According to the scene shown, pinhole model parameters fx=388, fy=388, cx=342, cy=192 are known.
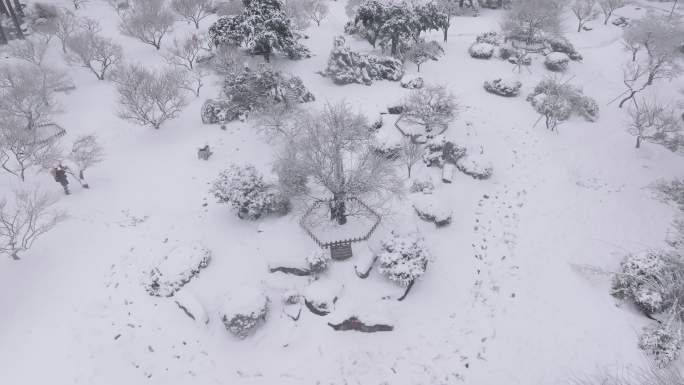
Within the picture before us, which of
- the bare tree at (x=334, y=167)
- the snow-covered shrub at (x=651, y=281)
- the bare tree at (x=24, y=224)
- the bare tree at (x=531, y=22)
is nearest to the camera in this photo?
the snow-covered shrub at (x=651, y=281)

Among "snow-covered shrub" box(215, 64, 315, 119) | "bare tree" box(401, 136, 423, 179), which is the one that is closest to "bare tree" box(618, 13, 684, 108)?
"bare tree" box(401, 136, 423, 179)

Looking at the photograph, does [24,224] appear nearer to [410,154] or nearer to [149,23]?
[410,154]

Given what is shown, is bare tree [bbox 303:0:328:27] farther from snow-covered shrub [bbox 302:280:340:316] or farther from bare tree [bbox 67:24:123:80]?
snow-covered shrub [bbox 302:280:340:316]

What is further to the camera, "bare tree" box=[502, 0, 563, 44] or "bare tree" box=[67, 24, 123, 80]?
"bare tree" box=[502, 0, 563, 44]

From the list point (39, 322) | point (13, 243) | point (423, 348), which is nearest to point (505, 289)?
point (423, 348)

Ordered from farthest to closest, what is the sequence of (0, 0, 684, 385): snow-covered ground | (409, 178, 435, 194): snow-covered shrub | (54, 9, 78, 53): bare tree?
(54, 9, 78, 53): bare tree < (409, 178, 435, 194): snow-covered shrub < (0, 0, 684, 385): snow-covered ground

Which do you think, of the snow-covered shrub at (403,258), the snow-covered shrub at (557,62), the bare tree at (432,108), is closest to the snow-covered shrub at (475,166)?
the bare tree at (432,108)

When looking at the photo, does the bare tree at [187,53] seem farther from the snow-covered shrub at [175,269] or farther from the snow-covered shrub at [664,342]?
the snow-covered shrub at [664,342]
